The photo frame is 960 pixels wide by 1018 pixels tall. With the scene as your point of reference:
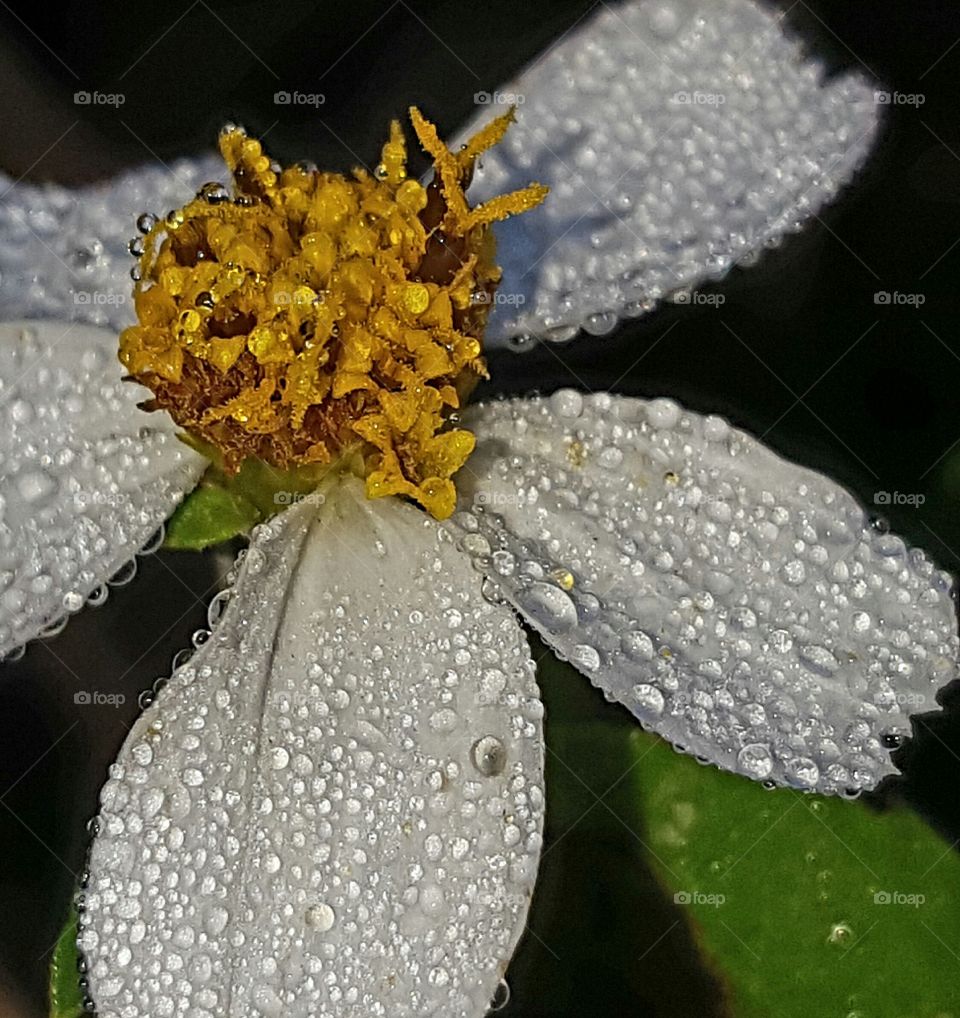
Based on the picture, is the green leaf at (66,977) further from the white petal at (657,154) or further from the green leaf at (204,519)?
the white petal at (657,154)

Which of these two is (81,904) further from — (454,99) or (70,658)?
(454,99)

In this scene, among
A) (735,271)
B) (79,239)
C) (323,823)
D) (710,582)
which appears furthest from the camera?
(735,271)

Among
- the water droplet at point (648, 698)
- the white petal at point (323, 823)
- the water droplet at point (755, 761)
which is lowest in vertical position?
the white petal at point (323, 823)

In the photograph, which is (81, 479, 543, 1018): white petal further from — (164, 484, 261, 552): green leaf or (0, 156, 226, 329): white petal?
(0, 156, 226, 329): white petal

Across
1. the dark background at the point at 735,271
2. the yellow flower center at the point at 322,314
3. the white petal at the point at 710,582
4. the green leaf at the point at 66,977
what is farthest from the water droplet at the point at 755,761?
the green leaf at the point at 66,977

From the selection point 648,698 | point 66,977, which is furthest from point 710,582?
point 66,977

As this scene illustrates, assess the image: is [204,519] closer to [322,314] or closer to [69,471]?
[69,471]

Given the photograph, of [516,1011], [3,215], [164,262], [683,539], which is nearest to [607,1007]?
[516,1011]
